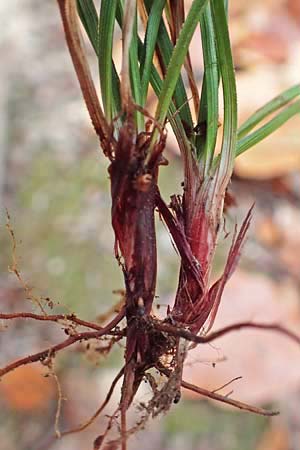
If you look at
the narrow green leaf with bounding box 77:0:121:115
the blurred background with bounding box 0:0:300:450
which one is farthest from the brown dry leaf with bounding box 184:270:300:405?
the narrow green leaf with bounding box 77:0:121:115

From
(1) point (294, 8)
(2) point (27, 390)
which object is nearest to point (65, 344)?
(2) point (27, 390)

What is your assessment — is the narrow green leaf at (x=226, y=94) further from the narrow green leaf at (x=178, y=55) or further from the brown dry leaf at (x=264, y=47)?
the brown dry leaf at (x=264, y=47)

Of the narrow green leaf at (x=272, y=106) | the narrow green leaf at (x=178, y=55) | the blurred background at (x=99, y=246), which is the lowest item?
the narrow green leaf at (x=178, y=55)

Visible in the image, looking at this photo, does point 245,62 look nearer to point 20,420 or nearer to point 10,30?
point 10,30

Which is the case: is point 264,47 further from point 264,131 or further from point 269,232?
point 264,131

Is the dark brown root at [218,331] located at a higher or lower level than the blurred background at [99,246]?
lower

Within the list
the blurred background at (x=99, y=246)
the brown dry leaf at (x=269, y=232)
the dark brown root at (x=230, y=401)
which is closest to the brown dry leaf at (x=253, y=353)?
the blurred background at (x=99, y=246)

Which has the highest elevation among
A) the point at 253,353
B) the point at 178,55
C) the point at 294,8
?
the point at 294,8
